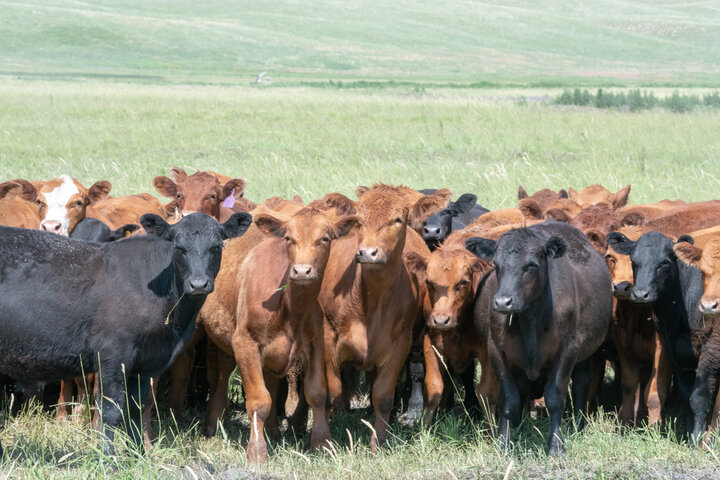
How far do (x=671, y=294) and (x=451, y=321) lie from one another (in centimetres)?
168

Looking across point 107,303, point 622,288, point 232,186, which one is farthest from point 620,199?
point 107,303

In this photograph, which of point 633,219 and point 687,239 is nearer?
point 687,239

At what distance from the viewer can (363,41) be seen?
333 ft

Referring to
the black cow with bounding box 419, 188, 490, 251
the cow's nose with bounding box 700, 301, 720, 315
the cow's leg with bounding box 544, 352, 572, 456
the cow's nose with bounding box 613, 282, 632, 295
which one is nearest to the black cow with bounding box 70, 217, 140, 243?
the black cow with bounding box 419, 188, 490, 251

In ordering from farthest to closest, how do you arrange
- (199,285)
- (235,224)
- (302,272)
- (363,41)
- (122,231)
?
(363,41) → (122,231) → (235,224) → (302,272) → (199,285)

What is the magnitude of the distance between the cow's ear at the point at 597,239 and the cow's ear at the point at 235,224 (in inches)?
119

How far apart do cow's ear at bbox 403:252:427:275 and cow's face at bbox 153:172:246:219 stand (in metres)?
2.80

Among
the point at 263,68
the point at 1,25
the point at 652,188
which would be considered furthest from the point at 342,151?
the point at 1,25

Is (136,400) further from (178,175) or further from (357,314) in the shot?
(178,175)

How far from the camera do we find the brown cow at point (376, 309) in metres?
7.29

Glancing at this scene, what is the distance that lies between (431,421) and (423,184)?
9.12 metres

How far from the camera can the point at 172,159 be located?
20.0 meters

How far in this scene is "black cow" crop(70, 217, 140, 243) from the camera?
8.18 meters

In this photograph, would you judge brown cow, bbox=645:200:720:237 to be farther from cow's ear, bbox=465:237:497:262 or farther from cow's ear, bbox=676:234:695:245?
cow's ear, bbox=465:237:497:262
